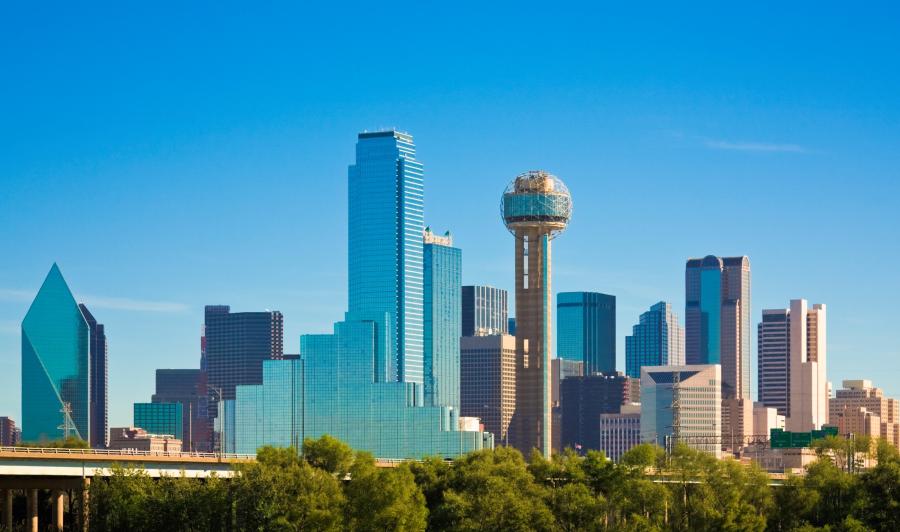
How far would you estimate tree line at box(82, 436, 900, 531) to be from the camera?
139000 mm

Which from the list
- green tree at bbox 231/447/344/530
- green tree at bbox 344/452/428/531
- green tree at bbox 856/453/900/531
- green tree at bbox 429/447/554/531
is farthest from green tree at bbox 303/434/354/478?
green tree at bbox 856/453/900/531

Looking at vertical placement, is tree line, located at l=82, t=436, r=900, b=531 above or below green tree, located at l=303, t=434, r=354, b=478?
below

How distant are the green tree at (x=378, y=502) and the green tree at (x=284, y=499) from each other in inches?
79.4

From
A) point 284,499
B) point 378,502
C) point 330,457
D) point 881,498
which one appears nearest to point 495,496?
point 330,457

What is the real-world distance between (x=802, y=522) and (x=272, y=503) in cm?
6518

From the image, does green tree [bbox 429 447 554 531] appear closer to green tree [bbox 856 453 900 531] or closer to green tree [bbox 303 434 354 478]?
green tree [bbox 303 434 354 478]

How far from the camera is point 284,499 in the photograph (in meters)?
140

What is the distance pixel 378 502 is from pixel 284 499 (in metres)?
10.2

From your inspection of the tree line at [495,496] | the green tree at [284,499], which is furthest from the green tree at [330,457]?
the green tree at [284,499]

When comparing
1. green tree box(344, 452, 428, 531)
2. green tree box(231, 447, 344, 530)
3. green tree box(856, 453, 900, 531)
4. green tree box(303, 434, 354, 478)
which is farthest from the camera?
green tree box(856, 453, 900, 531)

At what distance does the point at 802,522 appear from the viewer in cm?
17512

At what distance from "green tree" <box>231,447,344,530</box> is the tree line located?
0.40 ft

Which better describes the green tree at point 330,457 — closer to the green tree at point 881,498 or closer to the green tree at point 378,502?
the green tree at point 378,502

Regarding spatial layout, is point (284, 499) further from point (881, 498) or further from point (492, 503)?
point (881, 498)
